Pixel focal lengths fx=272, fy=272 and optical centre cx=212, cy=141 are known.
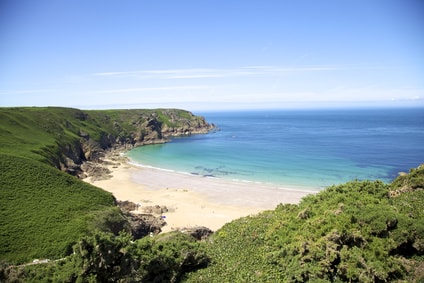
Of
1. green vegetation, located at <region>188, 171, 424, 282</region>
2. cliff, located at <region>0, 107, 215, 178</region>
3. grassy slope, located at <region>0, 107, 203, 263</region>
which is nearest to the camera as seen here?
green vegetation, located at <region>188, 171, 424, 282</region>

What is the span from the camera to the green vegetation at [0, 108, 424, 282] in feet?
53.3

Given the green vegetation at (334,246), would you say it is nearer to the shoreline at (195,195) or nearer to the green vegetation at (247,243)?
the green vegetation at (247,243)

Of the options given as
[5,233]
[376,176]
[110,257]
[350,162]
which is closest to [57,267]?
[110,257]

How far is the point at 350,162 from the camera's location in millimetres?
81000

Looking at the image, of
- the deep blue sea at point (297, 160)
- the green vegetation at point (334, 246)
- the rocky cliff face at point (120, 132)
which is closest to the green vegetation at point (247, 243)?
the green vegetation at point (334, 246)

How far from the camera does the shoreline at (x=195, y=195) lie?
47.7 metres

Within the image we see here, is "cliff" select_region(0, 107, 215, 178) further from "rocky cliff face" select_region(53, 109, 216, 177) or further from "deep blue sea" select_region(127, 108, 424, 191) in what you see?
"deep blue sea" select_region(127, 108, 424, 191)

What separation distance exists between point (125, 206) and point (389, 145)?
101333 millimetres

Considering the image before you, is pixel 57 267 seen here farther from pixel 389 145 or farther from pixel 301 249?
pixel 389 145

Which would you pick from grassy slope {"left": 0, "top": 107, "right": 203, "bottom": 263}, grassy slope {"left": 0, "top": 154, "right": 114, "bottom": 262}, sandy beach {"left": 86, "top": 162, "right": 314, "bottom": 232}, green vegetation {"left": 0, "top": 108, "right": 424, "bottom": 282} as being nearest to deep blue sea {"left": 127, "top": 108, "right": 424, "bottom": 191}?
sandy beach {"left": 86, "top": 162, "right": 314, "bottom": 232}

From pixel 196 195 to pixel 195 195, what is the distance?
0.71 feet

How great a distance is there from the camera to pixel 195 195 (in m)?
59.0

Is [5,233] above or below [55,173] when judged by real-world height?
below

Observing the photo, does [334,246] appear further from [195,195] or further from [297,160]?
[297,160]
